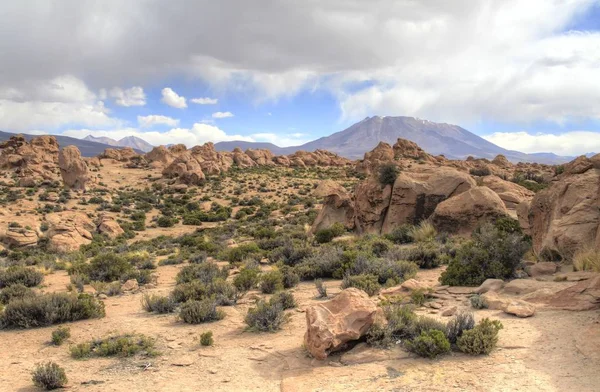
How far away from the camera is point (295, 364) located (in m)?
6.52

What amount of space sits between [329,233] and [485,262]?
31.0ft

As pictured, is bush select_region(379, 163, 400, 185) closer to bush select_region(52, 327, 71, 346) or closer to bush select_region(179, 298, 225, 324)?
bush select_region(179, 298, 225, 324)

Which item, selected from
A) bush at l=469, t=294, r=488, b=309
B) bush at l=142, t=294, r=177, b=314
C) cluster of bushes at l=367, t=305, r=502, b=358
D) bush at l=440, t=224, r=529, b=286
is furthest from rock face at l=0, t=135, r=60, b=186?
bush at l=469, t=294, r=488, b=309

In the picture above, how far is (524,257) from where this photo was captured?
38.1ft

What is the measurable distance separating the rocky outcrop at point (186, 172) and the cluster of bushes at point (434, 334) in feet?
154

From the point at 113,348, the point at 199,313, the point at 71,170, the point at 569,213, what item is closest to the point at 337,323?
the point at 199,313

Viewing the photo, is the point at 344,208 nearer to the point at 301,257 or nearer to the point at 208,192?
the point at 301,257

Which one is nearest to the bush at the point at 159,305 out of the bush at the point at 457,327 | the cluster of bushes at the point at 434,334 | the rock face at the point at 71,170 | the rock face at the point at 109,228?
the cluster of bushes at the point at 434,334

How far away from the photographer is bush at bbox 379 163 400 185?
770 inches

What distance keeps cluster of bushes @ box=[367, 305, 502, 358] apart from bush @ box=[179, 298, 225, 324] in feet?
11.4

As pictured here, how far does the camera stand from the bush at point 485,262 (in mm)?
9953

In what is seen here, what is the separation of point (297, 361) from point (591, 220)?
7.86 metres

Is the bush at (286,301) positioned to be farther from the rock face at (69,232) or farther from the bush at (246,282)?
the rock face at (69,232)

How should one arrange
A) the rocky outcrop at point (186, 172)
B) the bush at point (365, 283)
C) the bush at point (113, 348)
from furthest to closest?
the rocky outcrop at point (186, 172), the bush at point (365, 283), the bush at point (113, 348)
